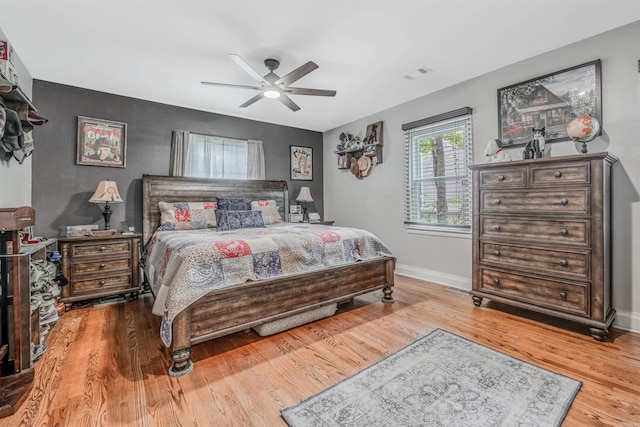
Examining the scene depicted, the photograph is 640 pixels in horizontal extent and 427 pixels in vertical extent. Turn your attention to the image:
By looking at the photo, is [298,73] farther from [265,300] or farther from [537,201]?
[537,201]

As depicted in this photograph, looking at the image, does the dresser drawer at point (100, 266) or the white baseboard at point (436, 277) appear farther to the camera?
the white baseboard at point (436, 277)

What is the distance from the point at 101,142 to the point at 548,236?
5.10 metres

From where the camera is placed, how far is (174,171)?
419 centimetres

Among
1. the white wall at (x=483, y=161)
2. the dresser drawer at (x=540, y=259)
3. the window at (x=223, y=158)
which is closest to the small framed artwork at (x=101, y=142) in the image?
the window at (x=223, y=158)

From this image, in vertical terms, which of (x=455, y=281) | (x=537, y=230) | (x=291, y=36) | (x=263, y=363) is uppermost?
(x=291, y=36)

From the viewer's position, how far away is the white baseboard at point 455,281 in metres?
2.45

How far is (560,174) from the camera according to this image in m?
2.44

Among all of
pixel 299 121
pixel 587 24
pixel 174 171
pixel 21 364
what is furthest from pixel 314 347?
pixel 299 121

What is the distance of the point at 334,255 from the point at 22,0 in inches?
123

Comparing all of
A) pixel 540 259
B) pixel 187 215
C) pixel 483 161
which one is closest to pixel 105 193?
pixel 187 215

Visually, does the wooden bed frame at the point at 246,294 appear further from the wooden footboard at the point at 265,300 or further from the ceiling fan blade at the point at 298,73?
the ceiling fan blade at the point at 298,73

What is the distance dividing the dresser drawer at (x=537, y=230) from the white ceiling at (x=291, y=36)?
5.56ft

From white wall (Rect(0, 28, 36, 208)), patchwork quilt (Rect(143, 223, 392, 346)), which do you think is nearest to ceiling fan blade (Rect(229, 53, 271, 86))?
patchwork quilt (Rect(143, 223, 392, 346))

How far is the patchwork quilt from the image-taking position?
1972 mm
